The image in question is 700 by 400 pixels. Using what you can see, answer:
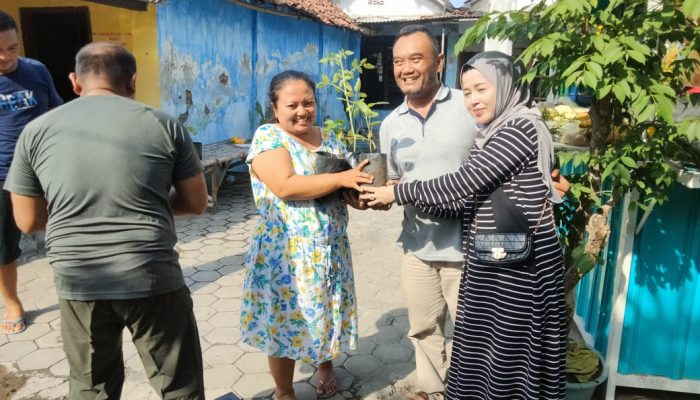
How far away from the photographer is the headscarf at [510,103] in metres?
1.90

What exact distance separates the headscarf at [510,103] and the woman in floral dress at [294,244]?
0.65m

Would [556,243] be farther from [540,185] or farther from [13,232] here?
[13,232]

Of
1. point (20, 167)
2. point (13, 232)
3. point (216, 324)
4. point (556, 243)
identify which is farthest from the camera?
point (216, 324)

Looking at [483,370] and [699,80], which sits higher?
[699,80]

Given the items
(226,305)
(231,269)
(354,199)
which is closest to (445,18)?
(231,269)

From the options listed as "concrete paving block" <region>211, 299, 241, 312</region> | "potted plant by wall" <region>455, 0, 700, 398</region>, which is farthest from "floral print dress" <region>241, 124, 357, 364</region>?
Answer: "concrete paving block" <region>211, 299, 241, 312</region>

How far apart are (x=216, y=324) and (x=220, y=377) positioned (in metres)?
0.71

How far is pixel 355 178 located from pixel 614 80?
1082 millimetres

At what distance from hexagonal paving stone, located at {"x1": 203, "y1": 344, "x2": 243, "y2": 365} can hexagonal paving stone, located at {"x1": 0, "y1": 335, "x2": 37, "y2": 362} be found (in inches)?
45.8

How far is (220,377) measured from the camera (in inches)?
117

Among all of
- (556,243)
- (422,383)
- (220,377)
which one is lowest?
(220,377)

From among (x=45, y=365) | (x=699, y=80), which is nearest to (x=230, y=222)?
(x=45, y=365)

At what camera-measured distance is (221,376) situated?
2.99 meters

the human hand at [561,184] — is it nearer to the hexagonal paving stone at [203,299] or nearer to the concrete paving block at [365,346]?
the concrete paving block at [365,346]
